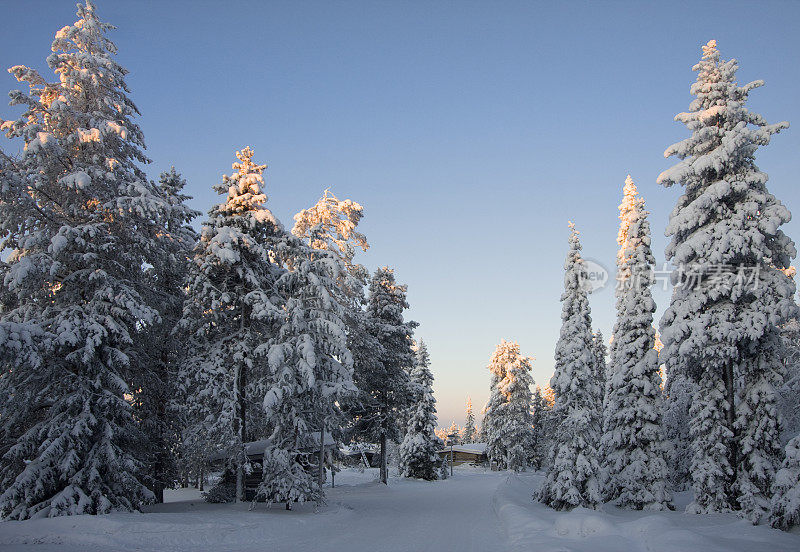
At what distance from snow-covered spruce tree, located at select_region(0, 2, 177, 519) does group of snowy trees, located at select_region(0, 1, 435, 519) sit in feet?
0.19

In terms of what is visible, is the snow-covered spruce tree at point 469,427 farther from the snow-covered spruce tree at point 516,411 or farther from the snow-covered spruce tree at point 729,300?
the snow-covered spruce tree at point 729,300

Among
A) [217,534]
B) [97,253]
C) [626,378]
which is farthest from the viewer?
[626,378]

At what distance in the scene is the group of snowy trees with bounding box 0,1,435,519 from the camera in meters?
15.9

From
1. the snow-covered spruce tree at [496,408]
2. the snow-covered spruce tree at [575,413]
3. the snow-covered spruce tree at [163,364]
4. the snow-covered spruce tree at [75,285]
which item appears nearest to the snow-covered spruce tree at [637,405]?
the snow-covered spruce tree at [575,413]

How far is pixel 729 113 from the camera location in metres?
18.6

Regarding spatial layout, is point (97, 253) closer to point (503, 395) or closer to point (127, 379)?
point (127, 379)

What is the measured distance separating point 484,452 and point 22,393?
63868mm

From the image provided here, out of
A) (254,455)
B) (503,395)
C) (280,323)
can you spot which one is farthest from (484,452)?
(280,323)

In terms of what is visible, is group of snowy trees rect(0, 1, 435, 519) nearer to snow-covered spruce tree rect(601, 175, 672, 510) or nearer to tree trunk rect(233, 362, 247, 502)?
tree trunk rect(233, 362, 247, 502)

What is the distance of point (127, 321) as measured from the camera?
18.3 meters

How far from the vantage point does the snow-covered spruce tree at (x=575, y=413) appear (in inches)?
877

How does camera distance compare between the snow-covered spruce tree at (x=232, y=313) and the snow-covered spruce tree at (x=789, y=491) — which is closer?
the snow-covered spruce tree at (x=789, y=491)

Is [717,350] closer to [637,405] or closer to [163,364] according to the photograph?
[637,405]

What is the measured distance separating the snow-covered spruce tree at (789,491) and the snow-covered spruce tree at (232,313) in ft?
54.5
